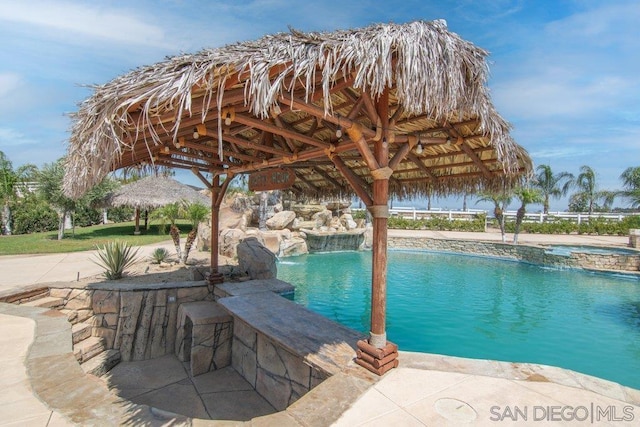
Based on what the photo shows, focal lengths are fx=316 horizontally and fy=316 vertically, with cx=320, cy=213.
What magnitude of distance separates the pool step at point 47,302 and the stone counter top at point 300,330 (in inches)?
125

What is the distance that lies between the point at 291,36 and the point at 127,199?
17.1 metres

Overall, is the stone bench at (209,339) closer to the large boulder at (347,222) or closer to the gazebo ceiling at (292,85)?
the gazebo ceiling at (292,85)

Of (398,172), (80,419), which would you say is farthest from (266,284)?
(80,419)

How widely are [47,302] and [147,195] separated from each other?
1276 centimetres

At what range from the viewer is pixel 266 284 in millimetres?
6184

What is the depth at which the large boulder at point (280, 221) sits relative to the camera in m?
16.6

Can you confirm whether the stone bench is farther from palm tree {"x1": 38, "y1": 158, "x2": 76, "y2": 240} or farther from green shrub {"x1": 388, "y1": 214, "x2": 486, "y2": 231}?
green shrub {"x1": 388, "y1": 214, "x2": 486, "y2": 231}

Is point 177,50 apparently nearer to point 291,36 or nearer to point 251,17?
point 291,36

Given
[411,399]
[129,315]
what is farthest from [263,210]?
[411,399]

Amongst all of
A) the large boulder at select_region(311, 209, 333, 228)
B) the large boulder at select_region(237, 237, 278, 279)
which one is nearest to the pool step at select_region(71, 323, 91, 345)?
the large boulder at select_region(237, 237, 278, 279)

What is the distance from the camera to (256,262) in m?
6.99

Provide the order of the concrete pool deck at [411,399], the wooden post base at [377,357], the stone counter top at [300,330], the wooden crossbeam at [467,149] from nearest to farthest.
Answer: the concrete pool deck at [411,399] → the wooden post base at [377,357] → the stone counter top at [300,330] → the wooden crossbeam at [467,149]

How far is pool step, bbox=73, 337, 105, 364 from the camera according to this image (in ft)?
16.2

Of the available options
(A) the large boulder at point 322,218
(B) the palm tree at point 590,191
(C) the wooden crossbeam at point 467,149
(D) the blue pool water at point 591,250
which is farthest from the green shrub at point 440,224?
(C) the wooden crossbeam at point 467,149
